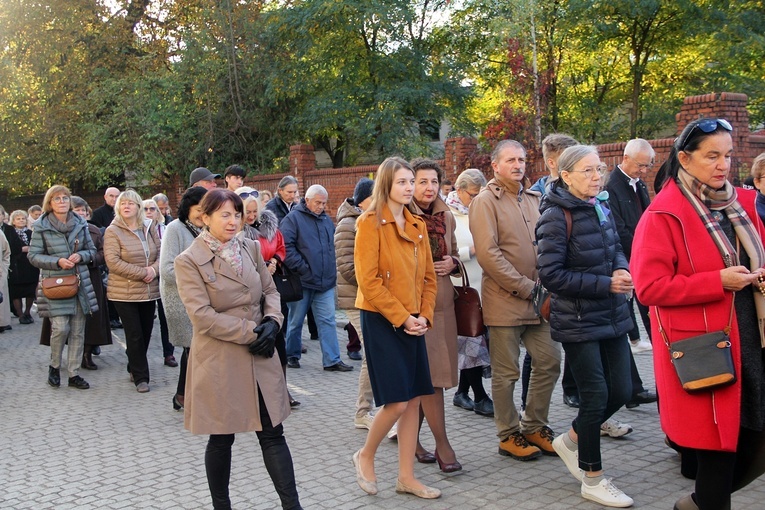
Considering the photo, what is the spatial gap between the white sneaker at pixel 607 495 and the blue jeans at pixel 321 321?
4722mm

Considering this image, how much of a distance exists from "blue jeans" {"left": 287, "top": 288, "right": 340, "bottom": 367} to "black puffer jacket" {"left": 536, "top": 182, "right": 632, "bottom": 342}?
4581 mm

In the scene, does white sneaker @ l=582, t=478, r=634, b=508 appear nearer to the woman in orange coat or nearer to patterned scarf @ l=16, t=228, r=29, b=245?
the woman in orange coat

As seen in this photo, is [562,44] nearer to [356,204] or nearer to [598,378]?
[356,204]

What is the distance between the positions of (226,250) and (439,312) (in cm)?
160

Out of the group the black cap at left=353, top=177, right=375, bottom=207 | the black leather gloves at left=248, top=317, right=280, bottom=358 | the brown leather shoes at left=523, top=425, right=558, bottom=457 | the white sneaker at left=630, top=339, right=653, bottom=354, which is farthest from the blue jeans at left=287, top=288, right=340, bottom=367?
the black leather gloves at left=248, top=317, right=280, bottom=358

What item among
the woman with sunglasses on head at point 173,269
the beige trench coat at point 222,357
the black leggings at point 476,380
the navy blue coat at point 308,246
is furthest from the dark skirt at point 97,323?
the beige trench coat at point 222,357

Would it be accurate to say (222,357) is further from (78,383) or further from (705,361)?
(78,383)

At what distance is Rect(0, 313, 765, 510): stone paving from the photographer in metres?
5.13

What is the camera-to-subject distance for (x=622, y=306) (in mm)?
4969

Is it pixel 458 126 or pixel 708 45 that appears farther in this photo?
pixel 458 126

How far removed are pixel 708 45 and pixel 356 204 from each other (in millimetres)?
16104

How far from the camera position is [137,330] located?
8781mm

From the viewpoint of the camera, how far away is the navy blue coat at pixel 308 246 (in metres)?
9.22

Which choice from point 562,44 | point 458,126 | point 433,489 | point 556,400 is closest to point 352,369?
point 556,400
